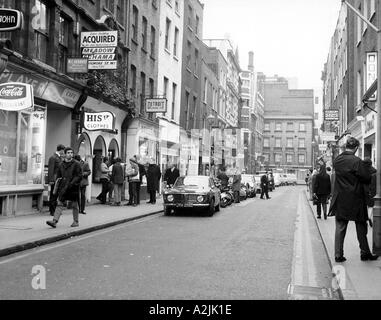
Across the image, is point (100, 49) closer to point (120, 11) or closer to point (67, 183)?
point (120, 11)

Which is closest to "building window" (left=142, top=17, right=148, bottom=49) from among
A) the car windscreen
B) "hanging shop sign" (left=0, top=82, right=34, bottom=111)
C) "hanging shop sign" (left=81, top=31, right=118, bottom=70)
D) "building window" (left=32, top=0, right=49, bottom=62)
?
"hanging shop sign" (left=81, top=31, right=118, bottom=70)

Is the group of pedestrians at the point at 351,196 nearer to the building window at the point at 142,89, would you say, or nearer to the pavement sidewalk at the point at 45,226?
the pavement sidewalk at the point at 45,226

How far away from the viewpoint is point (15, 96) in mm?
11852

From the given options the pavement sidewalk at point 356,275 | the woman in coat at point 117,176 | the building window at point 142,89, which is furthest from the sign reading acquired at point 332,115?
the pavement sidewalk at point 356,275

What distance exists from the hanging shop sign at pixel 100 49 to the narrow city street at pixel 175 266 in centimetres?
658

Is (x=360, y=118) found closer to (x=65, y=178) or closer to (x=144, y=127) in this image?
(x=144, y=127)

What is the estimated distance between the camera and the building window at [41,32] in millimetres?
14836

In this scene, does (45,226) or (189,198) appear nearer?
(45,226)

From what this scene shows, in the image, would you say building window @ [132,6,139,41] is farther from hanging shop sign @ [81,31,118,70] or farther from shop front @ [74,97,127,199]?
hanging shop sign @ [81,31,118,70]

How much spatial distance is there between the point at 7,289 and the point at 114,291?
51.8 inches

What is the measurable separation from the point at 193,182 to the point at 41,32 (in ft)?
23.5

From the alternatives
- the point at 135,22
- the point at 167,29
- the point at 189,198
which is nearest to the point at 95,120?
the point at 189,198

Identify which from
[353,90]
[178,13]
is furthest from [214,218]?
[178,13]

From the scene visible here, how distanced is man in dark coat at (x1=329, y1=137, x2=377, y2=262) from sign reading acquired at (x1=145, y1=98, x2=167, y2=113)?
16.8 metres
